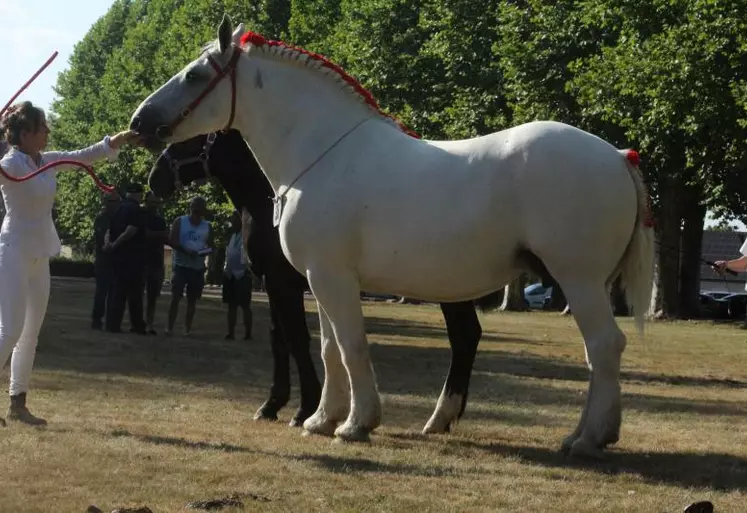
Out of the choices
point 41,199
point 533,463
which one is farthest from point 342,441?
point 41,199

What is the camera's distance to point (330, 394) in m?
8.64

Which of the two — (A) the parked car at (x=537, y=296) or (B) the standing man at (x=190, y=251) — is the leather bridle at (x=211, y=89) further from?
(A) the parked car at (x=537, y=296)

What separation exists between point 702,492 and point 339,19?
1770 inches

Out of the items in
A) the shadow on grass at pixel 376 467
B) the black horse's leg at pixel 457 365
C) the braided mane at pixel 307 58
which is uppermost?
the braided mane at pixel 307 58

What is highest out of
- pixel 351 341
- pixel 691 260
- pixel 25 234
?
pixel 691 260

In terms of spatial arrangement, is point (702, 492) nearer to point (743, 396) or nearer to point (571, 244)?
Answer: point (571, 244)

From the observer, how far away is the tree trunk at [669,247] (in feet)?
121

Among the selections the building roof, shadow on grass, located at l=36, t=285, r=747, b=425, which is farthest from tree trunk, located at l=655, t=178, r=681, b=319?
the building roof

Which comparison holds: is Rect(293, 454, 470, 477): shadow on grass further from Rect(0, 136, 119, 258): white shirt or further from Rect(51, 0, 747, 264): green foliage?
Rect(51, 0, 747, 264): green foliage

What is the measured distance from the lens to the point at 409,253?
7789 mm

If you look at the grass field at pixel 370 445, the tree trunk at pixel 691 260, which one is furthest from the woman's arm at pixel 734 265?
the tree trunk at pixel 691 260

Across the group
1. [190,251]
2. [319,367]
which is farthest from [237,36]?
[190,251]

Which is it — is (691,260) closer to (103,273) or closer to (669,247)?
(669,247)

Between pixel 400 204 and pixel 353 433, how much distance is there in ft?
5.32
